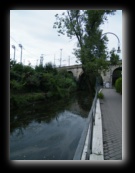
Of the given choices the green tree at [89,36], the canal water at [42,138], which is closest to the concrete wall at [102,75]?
the green tree at [89,36]

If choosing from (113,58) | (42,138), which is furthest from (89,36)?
(42,138)

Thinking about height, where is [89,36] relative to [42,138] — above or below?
above

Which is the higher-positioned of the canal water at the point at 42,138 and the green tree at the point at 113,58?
the green tree at the point at 113,58

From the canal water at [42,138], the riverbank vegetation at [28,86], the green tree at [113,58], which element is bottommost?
the canal water at [42,138]

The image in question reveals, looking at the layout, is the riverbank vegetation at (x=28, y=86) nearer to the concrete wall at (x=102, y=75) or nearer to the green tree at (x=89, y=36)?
the green tree at (x=89, y=36)

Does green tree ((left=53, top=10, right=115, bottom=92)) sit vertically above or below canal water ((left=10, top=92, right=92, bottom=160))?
above

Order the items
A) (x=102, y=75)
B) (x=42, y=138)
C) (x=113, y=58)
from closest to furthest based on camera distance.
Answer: (x=42, y=138), (x=113, y=58), (x=102, y=75)

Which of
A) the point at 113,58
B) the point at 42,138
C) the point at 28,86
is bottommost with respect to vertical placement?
the point at 42,138

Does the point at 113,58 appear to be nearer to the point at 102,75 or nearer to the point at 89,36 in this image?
the point at 89,36

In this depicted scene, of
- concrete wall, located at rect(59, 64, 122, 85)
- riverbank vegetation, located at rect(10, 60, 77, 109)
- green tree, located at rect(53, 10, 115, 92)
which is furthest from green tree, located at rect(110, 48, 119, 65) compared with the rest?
concrete wall, located at rect(59, 64, 122, 85)

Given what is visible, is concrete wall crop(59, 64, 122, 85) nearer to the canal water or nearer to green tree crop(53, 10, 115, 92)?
green tree crop(53, 10, 115, 92)

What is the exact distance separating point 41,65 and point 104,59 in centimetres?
931
